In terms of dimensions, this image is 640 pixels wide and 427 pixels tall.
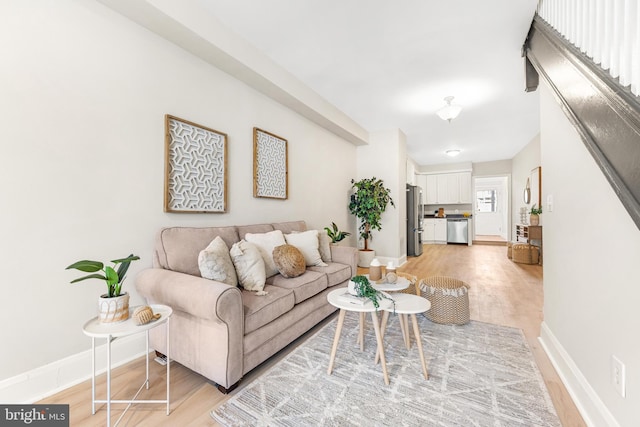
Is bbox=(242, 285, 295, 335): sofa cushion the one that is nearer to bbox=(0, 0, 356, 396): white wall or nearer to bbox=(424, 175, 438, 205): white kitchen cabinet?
bbox=(0, 0, 356, 396): white wall

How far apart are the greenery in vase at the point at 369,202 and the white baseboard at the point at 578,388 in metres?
3.03

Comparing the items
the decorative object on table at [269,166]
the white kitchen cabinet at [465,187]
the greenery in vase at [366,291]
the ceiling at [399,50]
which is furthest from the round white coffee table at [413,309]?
the white kitchen cabinet at [465,187]

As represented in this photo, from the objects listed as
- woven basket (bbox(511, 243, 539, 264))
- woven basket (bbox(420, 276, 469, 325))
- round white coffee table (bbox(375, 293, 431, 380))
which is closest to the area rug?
round white coffee table (bbox(375, 293, 431, 380))

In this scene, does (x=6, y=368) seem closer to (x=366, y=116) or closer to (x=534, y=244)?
(x=366, y=116)

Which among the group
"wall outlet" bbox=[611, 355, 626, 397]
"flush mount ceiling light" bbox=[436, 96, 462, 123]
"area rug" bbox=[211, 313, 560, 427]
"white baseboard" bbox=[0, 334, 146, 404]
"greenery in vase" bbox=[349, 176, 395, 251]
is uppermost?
"flush mount ceiling light" bbox=[436, 96, 462, 123]

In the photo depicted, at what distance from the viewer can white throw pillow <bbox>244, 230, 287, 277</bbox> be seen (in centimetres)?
237

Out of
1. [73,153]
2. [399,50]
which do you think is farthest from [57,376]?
[399,50]

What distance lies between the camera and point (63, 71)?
1.62 metres

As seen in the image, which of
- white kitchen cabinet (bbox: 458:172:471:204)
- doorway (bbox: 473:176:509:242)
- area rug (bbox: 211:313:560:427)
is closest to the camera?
area rug (bbox: 211:313:560:427)

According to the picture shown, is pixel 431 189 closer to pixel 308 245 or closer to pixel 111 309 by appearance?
pixel 308 245

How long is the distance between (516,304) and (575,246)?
1.79 metres

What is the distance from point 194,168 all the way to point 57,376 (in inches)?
62.8

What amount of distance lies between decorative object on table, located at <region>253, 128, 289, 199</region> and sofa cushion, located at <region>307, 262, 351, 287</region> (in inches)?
41.9

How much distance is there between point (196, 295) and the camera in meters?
1.46
